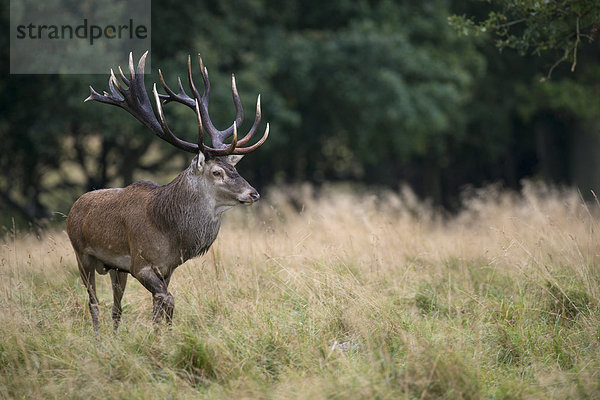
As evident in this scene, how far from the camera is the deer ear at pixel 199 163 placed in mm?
5426

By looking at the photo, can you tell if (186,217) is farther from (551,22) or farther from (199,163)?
(551,22)

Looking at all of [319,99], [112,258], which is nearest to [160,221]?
[112,258]

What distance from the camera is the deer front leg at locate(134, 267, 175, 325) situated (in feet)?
17.0

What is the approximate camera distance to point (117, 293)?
18.9 ft

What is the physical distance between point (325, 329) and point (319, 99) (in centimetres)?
1143

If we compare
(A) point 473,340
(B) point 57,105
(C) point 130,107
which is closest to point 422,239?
(A) point 473,340

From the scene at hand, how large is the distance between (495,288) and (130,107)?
3.78 m

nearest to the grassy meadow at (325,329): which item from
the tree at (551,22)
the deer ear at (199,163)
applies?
the deer ear at (199,163)

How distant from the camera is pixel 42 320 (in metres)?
5.37

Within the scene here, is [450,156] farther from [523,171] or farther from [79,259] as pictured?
[79,259]
